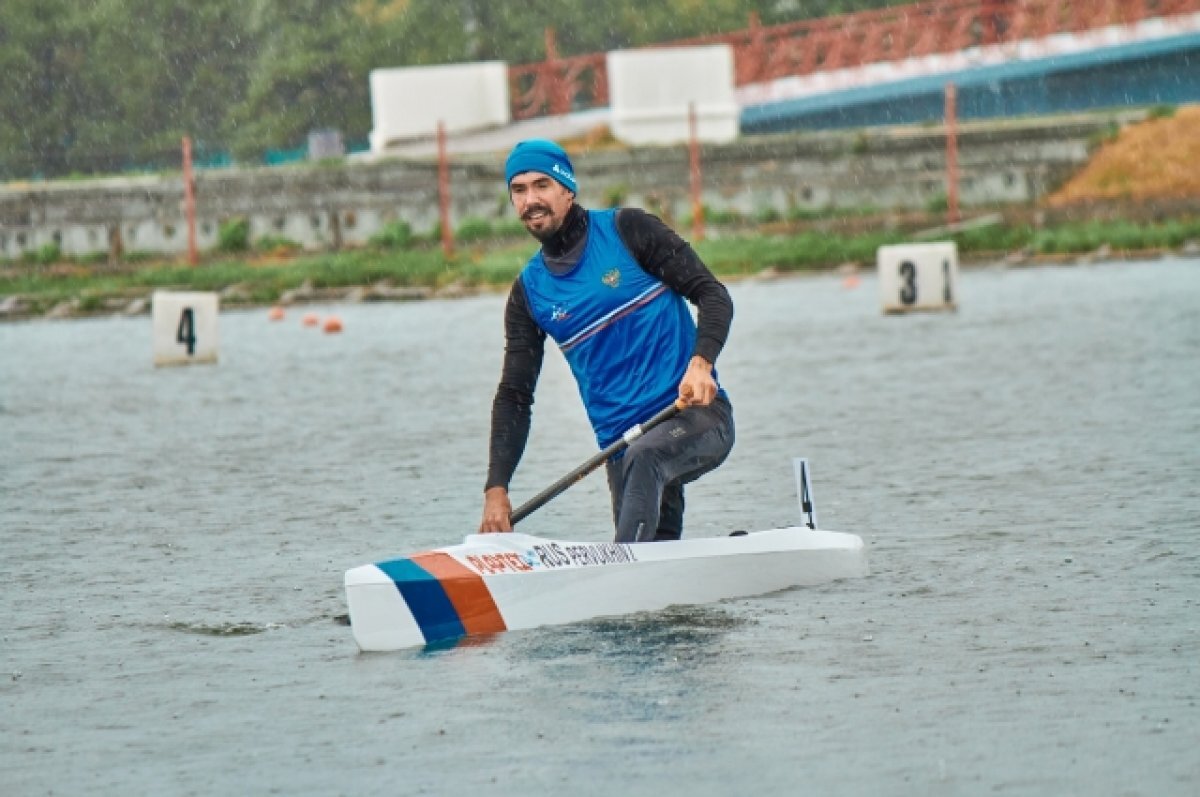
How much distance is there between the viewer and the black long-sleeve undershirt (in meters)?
9.38

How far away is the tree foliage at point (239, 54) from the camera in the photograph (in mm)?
70000

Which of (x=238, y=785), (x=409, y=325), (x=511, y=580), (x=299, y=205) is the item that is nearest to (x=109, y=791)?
(x=238, y=785)

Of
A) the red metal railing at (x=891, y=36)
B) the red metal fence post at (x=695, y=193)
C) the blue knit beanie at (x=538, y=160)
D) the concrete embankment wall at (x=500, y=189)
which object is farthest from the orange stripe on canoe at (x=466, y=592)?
the red metal railing at (x=891, y=36)

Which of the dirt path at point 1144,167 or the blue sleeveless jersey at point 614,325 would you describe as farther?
the dirt path at point 1144,167

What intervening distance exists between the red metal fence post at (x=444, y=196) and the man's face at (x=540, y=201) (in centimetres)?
2878

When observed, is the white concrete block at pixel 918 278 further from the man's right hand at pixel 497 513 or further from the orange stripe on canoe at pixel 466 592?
the orange stripe on canoe at pixel 466 592

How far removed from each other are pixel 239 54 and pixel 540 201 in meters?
67.0

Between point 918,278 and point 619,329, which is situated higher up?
point 619,329

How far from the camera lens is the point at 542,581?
902 cm

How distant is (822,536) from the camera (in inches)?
389

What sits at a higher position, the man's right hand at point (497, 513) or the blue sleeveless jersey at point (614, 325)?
the blue sleeveless jersey at point (614, 325)

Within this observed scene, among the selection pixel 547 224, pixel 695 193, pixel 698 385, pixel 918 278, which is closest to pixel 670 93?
pixel 695 193

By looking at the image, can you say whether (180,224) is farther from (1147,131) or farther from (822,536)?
(822,536)

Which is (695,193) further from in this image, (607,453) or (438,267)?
(607,453)
